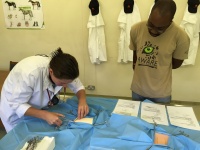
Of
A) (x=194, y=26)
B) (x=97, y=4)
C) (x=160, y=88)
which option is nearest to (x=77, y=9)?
(x=97, y=4)

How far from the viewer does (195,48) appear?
7.80 feet

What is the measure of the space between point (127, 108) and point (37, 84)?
580 millimetres

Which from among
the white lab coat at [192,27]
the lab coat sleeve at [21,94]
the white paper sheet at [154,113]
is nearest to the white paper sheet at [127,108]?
the white paper sheet at [154,113]

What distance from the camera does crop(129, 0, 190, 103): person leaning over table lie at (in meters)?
1.35

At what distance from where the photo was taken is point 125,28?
2.45 metres

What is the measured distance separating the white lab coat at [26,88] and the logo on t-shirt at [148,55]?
0.64 meters

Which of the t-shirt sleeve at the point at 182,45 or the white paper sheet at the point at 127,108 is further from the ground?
the t-shirt sleeve at the point at 182,45

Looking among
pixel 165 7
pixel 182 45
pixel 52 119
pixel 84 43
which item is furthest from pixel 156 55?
pixel 84 43

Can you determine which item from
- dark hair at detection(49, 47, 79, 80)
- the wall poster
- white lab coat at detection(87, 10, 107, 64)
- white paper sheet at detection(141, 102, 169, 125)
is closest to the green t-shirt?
white paper sheet at detection(141, 102, 169, 125)

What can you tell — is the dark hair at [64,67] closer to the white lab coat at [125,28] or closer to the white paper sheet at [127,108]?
the white paper sheet at [127,108]

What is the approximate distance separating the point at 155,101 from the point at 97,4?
144 cm

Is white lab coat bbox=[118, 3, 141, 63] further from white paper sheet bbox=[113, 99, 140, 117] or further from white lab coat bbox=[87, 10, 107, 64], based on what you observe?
white paper sheet bbox=[113, 99, 140, 117]

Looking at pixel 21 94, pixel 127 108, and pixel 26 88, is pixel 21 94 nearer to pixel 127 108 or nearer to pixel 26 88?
pixel 26 88

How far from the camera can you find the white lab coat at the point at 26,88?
111 cm
